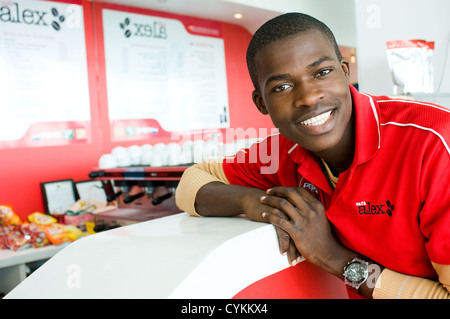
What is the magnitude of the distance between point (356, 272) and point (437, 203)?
225mm

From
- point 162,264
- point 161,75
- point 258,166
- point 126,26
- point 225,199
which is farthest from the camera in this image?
point 161,75

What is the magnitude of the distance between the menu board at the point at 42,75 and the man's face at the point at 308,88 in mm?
2635

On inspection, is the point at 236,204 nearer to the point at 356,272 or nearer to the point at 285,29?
the point at 356,272

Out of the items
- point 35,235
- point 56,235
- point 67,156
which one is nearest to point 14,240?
point 35,235

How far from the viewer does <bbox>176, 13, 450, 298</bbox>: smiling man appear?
0.74 metres

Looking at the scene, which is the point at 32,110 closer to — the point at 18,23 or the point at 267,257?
the point at 18,23

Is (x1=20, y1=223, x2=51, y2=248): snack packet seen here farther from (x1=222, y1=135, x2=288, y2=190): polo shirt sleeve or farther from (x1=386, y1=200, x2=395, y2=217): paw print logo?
(x1=386, y1=200, x2=395, y2=217): paw print logo

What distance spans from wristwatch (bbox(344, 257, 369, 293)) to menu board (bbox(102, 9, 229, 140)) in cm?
298

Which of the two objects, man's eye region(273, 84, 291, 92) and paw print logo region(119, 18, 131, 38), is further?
paw print logo region(119, 18, 131, 38)

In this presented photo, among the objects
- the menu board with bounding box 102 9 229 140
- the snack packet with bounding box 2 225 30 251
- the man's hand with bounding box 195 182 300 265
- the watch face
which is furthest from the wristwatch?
the menu board with bounding box 102 9 229 140

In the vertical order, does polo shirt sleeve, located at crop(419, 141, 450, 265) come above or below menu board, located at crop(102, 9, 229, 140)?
below

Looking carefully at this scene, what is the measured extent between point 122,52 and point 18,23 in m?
0.85

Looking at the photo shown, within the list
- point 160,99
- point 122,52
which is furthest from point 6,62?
point 160,99

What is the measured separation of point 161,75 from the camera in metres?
3.82
